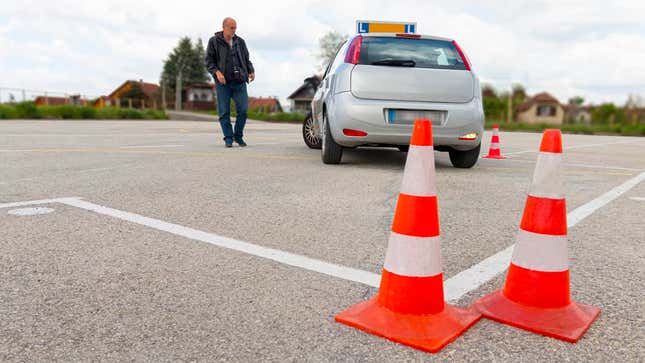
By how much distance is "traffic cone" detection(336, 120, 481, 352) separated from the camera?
2.02 metres

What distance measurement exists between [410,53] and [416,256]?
4.49 meters

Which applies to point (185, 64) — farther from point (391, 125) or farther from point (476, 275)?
point (476, 275)

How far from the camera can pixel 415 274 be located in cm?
206

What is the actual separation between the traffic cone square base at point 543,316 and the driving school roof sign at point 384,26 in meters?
7.42

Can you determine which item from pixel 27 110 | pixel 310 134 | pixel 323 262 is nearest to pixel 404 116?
pixel 310 134

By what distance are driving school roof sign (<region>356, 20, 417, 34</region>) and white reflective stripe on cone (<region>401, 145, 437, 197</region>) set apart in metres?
7.25

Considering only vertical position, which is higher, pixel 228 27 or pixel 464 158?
pixel 228 27

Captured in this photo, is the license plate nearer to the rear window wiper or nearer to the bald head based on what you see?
the rear window wiper

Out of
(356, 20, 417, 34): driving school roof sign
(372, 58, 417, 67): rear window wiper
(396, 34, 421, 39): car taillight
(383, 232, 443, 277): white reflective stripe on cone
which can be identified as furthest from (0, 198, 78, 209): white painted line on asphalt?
(356, 20, 417, 34): driving school roof sign

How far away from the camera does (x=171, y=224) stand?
3.43 meters

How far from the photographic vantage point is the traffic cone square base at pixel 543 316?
198 centimetres

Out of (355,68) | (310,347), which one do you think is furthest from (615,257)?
(355,68)

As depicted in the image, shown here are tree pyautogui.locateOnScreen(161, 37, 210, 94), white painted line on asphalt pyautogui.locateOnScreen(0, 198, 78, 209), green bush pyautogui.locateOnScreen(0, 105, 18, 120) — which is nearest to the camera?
white painted line on asphalt pyautogui.locateOnScreen(0, 198, 78, 209)

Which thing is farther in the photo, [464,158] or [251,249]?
[464,158]
